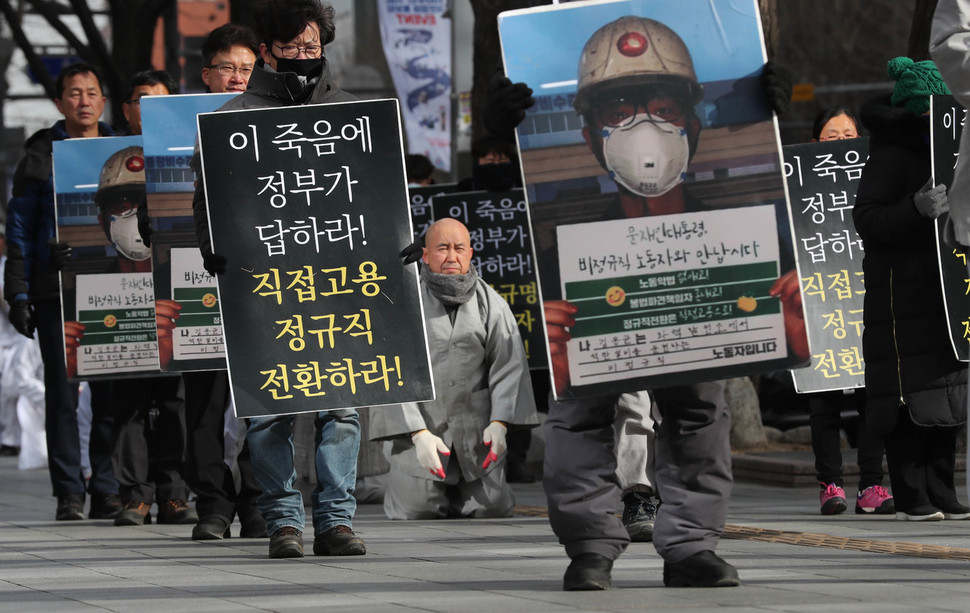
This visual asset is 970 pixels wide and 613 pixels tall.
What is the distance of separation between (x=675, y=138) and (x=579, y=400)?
91 centimetres

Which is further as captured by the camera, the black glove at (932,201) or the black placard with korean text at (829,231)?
the black placard with korean text at (829,231)

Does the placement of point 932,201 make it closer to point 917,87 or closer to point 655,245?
point 917,87

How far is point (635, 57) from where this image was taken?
223 inches

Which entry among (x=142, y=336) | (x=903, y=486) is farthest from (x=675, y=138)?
(x=142, y=336)

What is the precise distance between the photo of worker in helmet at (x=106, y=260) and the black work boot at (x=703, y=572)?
166 inches

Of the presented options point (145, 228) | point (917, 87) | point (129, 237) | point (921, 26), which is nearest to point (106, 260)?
point (129, 237)

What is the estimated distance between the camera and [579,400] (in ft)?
18.4

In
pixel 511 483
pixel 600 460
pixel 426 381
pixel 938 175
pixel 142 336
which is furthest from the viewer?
pixel 511 483

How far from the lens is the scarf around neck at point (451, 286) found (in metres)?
8.89

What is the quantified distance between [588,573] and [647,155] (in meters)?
1.36

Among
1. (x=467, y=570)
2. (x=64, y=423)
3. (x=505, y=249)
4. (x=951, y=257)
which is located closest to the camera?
(x=467, y=570)

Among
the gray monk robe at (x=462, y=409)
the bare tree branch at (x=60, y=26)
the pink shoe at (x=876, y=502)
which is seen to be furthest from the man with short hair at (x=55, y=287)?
the bare tree branch at (x=60, y=26)

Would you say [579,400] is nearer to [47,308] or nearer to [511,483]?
[47,308]

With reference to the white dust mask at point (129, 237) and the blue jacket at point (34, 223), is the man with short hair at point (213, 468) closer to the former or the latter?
the white dust mask at point (129, 237)
